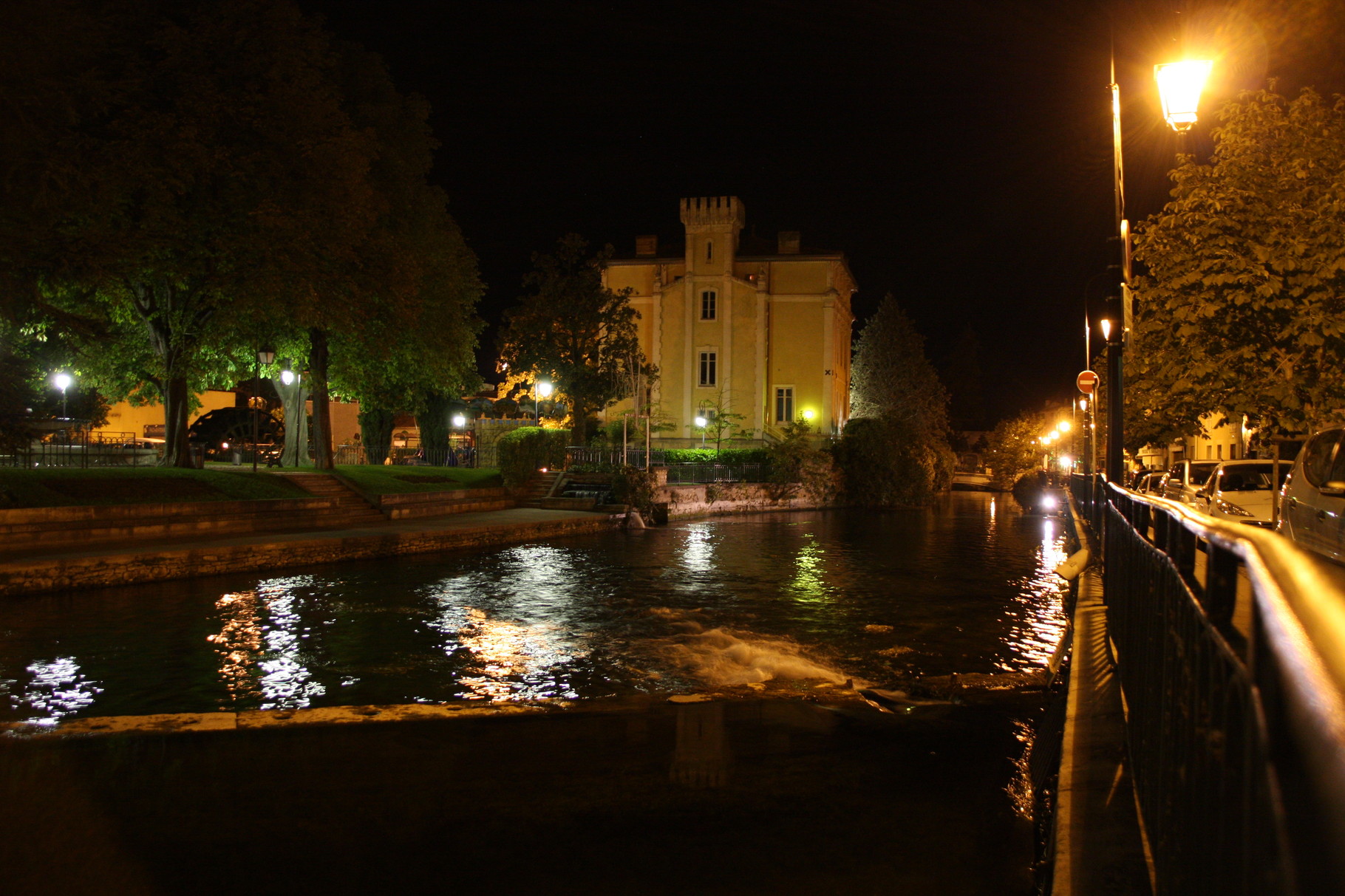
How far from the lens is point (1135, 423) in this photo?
3106 centimetres

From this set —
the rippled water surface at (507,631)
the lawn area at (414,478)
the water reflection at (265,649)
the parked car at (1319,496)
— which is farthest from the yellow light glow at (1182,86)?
the lawn area at (414,478)

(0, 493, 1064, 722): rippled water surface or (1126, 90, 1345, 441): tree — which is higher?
(1126, 90, 1345, 441): tree

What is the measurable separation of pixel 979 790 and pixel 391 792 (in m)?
3.57

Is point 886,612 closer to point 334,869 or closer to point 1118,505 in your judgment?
point 1118,505

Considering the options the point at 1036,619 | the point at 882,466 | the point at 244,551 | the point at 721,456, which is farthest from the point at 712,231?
the point at 1036,619

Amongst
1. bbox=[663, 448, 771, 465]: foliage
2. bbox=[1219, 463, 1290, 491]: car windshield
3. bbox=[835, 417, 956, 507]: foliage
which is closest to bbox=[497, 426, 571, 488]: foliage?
bbox=[663, 448, 771, 465]: foliage

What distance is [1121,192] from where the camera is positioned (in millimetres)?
12828

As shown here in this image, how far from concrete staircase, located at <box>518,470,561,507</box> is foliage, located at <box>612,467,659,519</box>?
2353 mm

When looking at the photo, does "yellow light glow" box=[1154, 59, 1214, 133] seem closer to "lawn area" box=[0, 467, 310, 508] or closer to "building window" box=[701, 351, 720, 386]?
"lawn area" box=[0, 467, 310, 508]

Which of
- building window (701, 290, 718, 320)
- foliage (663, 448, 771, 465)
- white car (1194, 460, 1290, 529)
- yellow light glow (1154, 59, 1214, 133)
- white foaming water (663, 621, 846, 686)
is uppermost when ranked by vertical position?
building window (701, 290, 718, 320)

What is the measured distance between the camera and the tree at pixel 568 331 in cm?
3966

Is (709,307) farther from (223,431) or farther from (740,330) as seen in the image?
(223,431)

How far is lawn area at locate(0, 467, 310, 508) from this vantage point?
17.4 m

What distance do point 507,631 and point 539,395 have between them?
1194 inches
